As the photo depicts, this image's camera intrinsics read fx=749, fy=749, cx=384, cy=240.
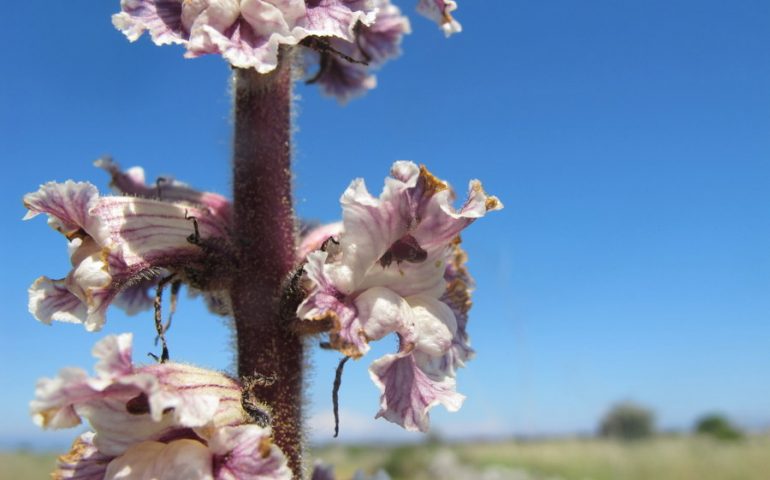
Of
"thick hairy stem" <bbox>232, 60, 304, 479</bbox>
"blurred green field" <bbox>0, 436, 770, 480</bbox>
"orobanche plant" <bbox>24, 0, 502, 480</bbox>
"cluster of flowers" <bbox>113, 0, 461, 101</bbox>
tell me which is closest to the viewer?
"orobanche plant" <bbox>24, 0, 502, 480</bbox>

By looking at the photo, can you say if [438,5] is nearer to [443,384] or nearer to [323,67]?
[323,67]

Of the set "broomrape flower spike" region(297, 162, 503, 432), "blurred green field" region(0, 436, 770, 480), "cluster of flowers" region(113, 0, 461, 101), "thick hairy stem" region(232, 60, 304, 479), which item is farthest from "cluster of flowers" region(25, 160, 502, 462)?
"blurred green field" region(0, 436, 770, 480)

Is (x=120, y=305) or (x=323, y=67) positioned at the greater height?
(x=323, y=67)

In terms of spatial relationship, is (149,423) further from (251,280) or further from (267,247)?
(267,247)

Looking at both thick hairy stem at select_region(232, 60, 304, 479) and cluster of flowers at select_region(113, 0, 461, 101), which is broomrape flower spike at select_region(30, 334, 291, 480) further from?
cluster of flowers at select_region(113, 0, 461, 101)

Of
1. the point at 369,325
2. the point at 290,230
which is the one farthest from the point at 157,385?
the point at 290,230

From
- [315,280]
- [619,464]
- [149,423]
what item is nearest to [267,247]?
[315,280]

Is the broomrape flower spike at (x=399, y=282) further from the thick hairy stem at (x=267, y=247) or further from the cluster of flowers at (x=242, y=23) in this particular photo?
the cluster of flowers at (x=242, y=23)
